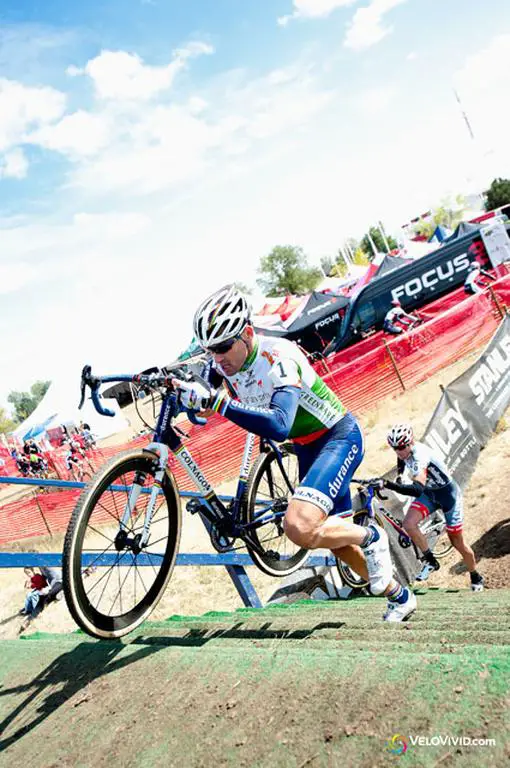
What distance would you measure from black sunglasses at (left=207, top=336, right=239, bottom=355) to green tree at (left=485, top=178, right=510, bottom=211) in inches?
3290

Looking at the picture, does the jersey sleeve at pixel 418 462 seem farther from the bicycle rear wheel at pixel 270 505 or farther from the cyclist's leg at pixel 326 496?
the cyclist's leg at pixel 326 496

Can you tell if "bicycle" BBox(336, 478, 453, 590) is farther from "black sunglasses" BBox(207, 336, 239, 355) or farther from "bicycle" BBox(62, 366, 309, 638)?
"black sunglasses" BBox(207, 336, 239, 355)

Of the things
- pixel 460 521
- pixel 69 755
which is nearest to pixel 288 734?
pixel 69 755

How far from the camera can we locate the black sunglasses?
157 inches

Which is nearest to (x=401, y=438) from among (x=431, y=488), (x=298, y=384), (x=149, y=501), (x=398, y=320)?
(x=431, y=488)

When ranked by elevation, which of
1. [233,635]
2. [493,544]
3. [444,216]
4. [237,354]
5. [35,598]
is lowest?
[493,544]

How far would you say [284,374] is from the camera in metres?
3.90

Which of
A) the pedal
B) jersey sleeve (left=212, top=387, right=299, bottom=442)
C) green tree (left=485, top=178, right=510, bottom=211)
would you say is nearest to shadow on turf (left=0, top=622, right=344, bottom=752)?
the pedal

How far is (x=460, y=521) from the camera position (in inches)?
303

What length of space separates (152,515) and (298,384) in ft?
4.38

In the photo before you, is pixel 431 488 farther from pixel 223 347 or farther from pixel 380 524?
pixel 223 347

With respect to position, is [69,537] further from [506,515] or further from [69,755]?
[506,515]

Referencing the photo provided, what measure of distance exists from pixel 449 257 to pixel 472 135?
446 ft

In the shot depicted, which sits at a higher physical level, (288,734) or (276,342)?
(276,342)
